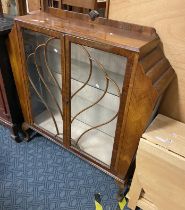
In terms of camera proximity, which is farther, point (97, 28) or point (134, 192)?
point (134, 192)

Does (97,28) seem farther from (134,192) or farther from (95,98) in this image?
(134,192)

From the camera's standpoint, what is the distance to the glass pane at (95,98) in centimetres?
91

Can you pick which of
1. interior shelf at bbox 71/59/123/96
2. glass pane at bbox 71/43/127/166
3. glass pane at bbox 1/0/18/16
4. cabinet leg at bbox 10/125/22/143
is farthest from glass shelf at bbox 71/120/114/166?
glass pane at bbox 1/0/18/16

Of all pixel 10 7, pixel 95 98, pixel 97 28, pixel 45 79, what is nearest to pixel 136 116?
pixel 95 98

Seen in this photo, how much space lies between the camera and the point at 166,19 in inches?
35.4

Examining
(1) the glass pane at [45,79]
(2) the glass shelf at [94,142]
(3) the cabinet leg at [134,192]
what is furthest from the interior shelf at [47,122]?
(3) the cabinet leg at [134,192]

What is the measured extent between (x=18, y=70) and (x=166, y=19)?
79 cm

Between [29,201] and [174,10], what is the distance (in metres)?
1.17

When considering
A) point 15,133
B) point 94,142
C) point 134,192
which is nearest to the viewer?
point 134,192

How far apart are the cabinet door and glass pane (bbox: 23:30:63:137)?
10cm

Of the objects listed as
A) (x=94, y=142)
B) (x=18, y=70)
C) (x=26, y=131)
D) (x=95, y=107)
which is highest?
(x=18, y=70)

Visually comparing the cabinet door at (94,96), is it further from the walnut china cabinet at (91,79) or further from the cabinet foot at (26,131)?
the cabinet foot at (26,131)

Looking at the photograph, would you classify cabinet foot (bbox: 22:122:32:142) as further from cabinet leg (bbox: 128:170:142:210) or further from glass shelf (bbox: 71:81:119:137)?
cabinet leg (bbox: 128:170:142:210)

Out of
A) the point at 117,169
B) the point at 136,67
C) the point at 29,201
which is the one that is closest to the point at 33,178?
the point at 29,201
